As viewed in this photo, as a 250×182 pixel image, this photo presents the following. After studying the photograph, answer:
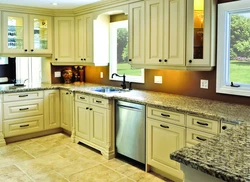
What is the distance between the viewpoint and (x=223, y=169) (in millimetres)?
1238

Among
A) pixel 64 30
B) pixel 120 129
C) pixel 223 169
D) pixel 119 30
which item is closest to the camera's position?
pixel 223 169

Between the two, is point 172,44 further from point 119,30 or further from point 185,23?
point 119,30

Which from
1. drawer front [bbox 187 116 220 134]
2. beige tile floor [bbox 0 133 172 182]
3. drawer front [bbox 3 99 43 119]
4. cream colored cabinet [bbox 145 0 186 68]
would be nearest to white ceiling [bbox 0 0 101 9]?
cream colored cabinet [bbox 145 0 186 68]

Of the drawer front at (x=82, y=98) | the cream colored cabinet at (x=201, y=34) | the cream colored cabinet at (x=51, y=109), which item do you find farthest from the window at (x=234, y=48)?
the cream colored cabinet at (x=51, y=109)

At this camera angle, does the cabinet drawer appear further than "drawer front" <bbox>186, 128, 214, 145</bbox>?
Yes

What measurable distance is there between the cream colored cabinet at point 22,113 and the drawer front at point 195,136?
9.46ft

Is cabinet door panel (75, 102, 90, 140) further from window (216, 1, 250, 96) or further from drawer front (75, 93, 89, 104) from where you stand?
window (216, 1, 250, 96)

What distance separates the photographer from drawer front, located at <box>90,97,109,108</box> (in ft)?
12.4

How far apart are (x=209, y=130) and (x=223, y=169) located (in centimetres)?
143

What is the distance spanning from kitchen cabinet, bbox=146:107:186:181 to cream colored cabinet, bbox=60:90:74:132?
71.6 inches

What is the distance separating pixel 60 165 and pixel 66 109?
142cm

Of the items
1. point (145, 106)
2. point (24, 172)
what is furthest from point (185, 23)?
point (24, 172)

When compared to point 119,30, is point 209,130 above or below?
below

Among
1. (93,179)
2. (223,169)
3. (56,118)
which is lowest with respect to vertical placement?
(93,179)
